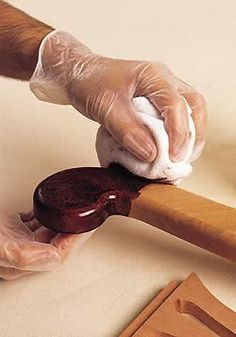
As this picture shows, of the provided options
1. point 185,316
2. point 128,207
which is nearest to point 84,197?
point 128,207

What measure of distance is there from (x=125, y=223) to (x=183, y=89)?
0.59ft

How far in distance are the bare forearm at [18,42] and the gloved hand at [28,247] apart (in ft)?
0.74

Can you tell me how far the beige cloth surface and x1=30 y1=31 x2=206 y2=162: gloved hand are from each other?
124 millimetres

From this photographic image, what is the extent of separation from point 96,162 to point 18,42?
19 cm

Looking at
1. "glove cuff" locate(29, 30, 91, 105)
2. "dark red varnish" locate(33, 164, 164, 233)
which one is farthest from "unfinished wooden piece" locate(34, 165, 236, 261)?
"glove cuff" locate(29, 30, 91, 105)

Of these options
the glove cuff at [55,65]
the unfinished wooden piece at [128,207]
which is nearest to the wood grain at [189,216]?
the unfinished wooden piece at [128,207]

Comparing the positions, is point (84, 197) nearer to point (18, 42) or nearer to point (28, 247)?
point (28, 247)

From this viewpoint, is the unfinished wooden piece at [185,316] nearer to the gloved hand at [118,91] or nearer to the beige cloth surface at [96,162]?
the beige cloth surface at [96,162]

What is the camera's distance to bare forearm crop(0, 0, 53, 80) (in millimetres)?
929

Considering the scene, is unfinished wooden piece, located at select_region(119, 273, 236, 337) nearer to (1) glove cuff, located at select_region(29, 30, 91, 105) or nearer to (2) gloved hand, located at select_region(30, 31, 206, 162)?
(2) gloved hand, located at select_region(30, 31, 206, 162)

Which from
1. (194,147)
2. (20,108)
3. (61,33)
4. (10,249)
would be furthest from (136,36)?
(10,249)

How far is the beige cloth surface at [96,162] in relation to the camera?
2.47 ft

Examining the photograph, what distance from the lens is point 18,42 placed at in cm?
95

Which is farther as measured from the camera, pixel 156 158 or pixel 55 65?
pixel 55 65
